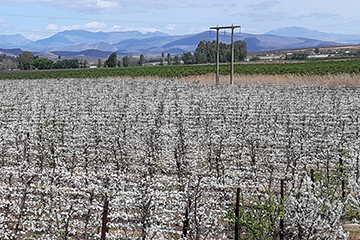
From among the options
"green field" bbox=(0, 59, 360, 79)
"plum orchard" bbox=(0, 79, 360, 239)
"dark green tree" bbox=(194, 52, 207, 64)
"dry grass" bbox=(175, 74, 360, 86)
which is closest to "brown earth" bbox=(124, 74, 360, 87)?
"dry grass" bbox=(175, 74, 360, 86)

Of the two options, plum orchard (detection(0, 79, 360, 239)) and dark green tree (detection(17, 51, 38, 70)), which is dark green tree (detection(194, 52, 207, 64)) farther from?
plum orchard (detection(0, 79, 360, 239))

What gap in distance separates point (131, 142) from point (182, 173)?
305 centimetres

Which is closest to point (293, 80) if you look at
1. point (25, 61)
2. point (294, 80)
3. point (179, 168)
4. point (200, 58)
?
point (294, 80)

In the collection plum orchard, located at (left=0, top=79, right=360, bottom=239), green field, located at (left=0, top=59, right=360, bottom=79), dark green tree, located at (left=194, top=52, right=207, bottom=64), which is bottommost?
plum orchard, located at (left=0, top=79, right=360, bottom=239)

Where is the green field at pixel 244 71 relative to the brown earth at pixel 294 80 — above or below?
above

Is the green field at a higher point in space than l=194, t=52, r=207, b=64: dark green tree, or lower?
lower

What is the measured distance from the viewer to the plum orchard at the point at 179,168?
5.15m

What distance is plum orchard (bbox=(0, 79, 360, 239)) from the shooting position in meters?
5.15

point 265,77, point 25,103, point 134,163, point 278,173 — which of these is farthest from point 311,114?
point 265,77

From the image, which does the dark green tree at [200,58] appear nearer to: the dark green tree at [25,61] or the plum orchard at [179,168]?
the dark green tree at [25,61]

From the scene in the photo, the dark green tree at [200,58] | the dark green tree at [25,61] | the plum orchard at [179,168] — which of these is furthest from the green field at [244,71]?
the dark green tree at [25,61]

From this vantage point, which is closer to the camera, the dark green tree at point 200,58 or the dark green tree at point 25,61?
the dark green tree at point 200,58

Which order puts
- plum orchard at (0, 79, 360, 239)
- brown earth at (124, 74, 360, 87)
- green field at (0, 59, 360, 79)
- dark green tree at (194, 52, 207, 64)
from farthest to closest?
dark green tree at (194, 52, 207, 64) < green field at (0, 59, 360, 79) < brown earth at (124, 74, 360, 87) < plum orchard at (0, 79, 360, 239)

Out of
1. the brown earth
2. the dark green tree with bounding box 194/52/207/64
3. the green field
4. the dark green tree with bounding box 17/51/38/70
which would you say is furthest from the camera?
the dark green tree with bounding box 17/51/38/70
